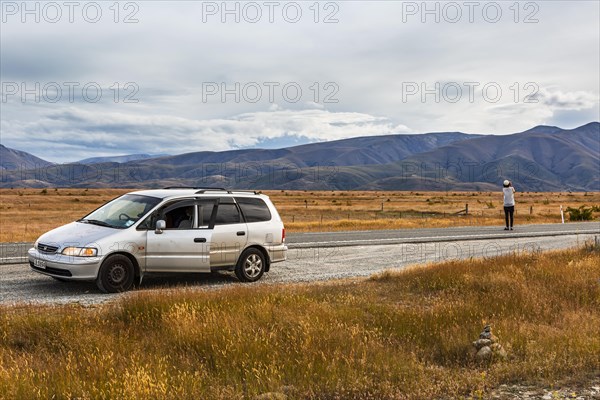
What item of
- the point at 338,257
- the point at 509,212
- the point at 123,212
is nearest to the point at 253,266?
the point at 123,212

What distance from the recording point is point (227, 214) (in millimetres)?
11070

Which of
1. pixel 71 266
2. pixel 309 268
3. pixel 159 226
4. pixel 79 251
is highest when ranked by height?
pixel 159 226

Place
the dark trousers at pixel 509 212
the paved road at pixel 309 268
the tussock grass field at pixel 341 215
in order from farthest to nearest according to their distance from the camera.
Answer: the tussock grass field at pixel 341 215 < the dark trousers at pixel 509 212 < the paved road at pixel 309 268

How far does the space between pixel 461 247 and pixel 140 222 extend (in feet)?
37.3

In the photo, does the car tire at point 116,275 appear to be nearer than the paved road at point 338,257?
Yes

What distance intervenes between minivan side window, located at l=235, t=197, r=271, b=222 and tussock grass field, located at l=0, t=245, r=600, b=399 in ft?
8.26

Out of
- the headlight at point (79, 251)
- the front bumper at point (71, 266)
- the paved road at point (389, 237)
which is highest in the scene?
the headlight at point (79, 251)

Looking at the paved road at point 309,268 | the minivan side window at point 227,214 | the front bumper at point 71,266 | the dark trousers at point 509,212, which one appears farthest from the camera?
the dark trousers at point 509,212

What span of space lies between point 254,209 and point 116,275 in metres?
3.31

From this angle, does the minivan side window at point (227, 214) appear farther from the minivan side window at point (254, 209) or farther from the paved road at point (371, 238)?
the paved road at point (371, 238)

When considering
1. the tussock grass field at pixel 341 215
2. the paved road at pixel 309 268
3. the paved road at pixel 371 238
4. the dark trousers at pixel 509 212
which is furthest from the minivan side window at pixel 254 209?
the dark trousers at pixel 509 212

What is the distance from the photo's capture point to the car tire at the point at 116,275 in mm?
9359

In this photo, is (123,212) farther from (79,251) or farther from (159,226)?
(79,251)

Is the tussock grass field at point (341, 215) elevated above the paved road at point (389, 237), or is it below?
above
